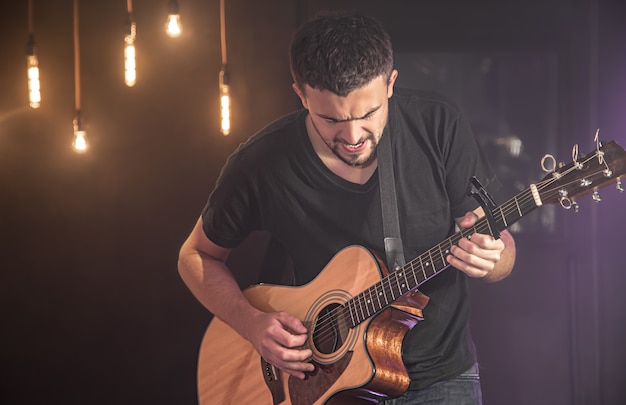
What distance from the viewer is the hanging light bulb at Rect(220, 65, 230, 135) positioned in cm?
333

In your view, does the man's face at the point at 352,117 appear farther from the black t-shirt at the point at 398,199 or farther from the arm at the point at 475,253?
the arm at the point at 475,253

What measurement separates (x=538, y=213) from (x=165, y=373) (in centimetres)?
181

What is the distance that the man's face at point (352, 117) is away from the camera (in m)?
2.57

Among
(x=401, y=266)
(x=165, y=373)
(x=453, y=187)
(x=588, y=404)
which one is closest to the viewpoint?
(x=401, y=266)

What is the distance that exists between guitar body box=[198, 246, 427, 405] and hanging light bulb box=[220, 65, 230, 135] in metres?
0.80

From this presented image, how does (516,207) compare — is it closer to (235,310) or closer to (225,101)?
(235,310)

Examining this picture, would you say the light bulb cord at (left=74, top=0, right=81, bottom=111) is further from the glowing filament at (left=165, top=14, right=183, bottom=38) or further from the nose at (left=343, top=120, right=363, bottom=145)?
the nose at (left=343, top=120, right=363, bottom=145)

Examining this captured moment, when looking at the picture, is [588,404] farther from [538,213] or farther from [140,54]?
[140,54]

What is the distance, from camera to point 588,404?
9.76 feet

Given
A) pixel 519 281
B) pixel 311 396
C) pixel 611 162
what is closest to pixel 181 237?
pixel 311 396

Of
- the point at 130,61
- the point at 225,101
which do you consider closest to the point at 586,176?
the point at 225,101

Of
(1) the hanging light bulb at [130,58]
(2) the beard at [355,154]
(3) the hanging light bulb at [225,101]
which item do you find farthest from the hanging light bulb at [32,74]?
(2) the beard at [355,154]

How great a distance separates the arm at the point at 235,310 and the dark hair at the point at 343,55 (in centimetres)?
85

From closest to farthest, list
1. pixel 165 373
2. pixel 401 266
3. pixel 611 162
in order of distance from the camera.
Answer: pixel 611 162 < pixel 401 266 < pixel 165 373
